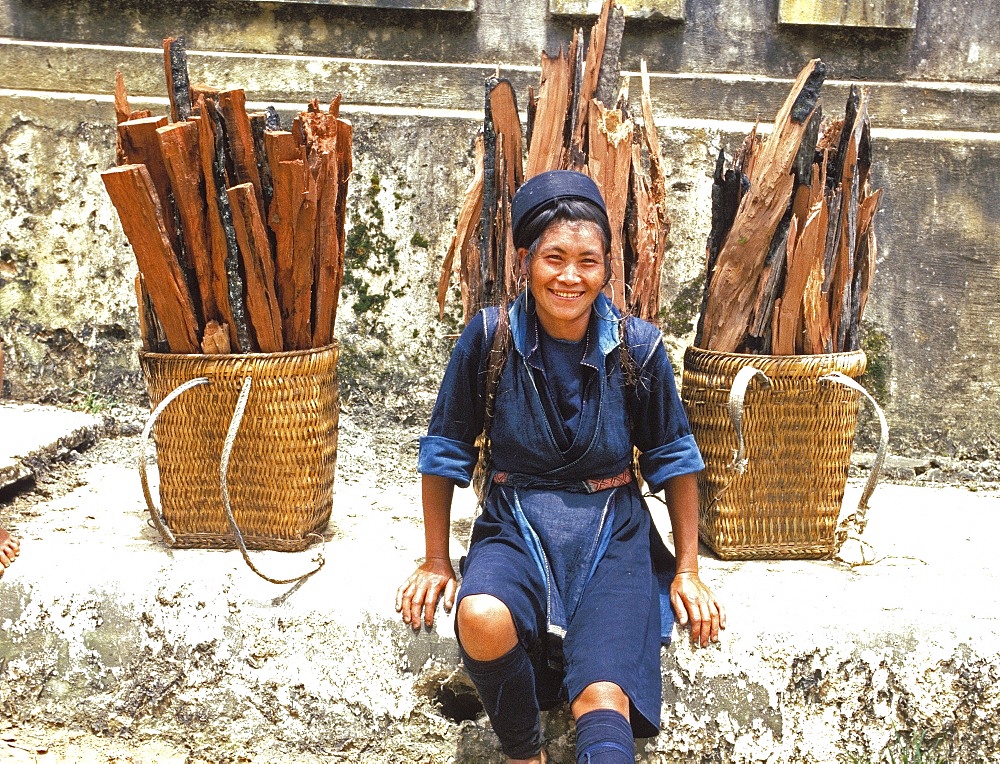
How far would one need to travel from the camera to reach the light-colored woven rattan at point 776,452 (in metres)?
2.45

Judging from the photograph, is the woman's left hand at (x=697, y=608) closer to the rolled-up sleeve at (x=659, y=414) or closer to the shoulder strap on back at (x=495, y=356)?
the rolled-up sleeve at (x=659, y=414)

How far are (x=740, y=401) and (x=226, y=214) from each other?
4.32 feet

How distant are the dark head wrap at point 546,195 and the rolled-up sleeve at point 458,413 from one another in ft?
0.78

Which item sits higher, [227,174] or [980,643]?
[227,174]

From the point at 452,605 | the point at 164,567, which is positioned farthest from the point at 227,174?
the point at 452,605

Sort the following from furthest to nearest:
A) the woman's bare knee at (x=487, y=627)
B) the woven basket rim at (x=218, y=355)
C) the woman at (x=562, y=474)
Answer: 1. the woven basket rim at (x=218, y=355)
2. the woman at (x=562, y=474)
3. the woman's bare knee at (x=487, y=627)

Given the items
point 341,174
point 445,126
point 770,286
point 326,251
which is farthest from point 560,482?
point 445,126

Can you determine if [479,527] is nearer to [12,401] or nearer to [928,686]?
[928,686]

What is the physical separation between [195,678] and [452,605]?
0.64 meters

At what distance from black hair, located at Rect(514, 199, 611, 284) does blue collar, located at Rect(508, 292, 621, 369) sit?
0.12 m

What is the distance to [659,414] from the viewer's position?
2240 mm

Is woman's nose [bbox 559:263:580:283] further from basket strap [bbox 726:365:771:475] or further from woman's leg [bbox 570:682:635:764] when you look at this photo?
woman's leg [bbox 570:682:635:764]

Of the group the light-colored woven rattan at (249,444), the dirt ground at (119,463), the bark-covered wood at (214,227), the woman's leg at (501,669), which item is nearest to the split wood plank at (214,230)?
the bark-covered wood at (214,227)

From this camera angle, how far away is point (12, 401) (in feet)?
12.2
